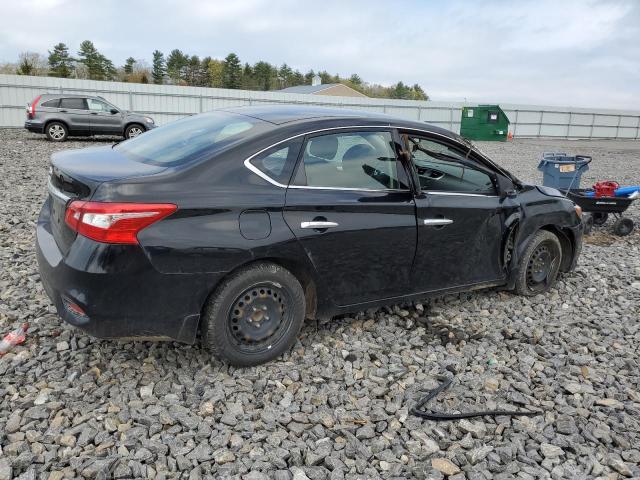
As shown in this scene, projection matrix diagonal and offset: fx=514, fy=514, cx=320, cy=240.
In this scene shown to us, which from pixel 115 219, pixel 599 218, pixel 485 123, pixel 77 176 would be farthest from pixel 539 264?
pixel 485 123

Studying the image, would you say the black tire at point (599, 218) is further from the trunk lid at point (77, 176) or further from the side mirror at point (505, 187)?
the trunk lid at point (77, 176)

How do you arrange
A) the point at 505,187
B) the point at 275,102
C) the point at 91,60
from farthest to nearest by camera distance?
the point at 91,60 < the point at 275,102 < the point at 505,187

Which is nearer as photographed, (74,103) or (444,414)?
(444,414)

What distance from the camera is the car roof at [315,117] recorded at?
11.4 feet

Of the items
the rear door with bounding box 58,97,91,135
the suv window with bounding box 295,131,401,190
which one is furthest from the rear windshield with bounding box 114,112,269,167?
the rear door with bounding box 58,97,91,135

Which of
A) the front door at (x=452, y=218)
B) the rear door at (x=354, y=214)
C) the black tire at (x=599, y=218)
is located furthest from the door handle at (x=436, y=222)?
the black tire at (x=599, y=218)

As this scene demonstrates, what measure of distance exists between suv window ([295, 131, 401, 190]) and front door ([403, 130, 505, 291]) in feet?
0.79

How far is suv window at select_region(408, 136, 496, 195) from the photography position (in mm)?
3885

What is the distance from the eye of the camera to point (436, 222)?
378 centimetres

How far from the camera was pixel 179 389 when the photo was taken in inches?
120

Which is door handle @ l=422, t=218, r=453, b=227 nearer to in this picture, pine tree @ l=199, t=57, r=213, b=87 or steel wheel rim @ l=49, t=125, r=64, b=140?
steel wheel rim @ l=49, t=125, r=64, b=140

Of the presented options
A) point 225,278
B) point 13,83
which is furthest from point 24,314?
point 13,83

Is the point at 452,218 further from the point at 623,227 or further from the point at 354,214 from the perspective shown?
the point at 623,227

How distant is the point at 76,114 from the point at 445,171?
15.8 meters
